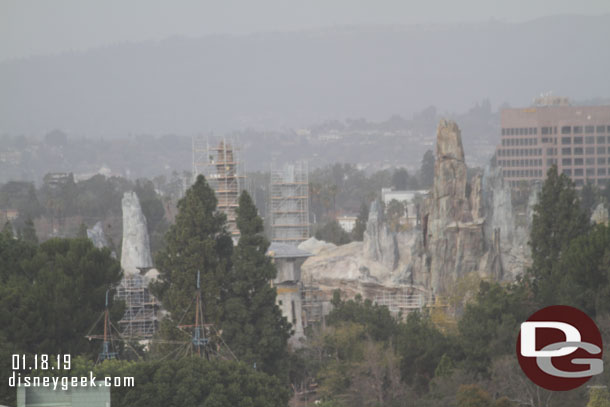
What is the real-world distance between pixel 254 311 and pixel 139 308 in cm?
689

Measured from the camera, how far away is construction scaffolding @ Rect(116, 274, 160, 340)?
4044cm

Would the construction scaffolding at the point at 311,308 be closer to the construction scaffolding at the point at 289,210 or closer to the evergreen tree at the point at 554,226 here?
the evergreen tree at the point at 554,226

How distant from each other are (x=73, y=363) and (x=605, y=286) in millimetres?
14723

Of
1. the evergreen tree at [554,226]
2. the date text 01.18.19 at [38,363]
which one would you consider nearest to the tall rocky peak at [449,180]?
the evergreen tree at [554,226]

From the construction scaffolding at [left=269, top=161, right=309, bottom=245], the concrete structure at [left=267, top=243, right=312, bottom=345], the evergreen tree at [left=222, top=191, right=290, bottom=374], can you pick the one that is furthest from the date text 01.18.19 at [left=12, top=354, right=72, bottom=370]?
the construction scaffolding at [left=269, top=161, right=309, bottom=245]

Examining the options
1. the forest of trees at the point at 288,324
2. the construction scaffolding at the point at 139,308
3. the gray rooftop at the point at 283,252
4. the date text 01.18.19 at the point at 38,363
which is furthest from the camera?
the gray rooftop at the point at 283,252

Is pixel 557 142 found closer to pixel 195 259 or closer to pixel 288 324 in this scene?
pixel 288 324

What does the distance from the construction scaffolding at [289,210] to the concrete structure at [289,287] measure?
14739 mm

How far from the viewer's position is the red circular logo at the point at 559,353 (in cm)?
2789

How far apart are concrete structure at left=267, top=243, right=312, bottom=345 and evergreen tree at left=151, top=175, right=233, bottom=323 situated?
5107 millimetres

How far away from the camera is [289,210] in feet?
194

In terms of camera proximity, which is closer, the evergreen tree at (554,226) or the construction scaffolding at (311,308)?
the evergreen tree at (554,226)

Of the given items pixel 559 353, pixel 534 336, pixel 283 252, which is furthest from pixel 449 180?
pixel 559 353

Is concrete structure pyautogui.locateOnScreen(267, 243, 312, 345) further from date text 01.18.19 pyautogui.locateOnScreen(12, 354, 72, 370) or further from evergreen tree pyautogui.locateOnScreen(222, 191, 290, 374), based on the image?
date text 01.18.19 pyautogui.locateOnScreen(12, 354, 72, 370)
